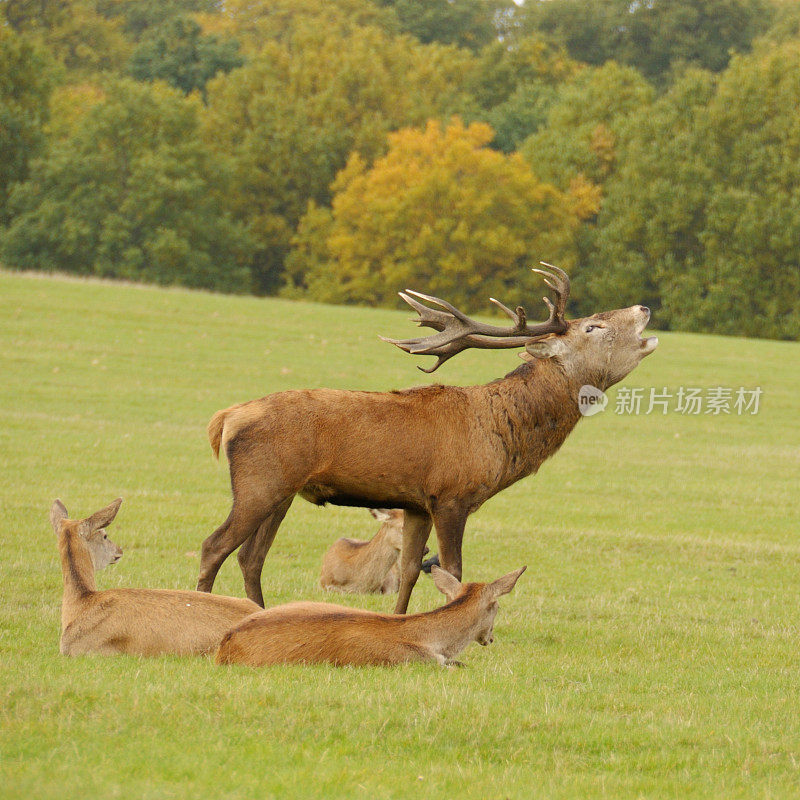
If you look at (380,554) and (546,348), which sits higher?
(546,348)

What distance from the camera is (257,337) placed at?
31969 mm

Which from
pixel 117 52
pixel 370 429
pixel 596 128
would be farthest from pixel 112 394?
pixel 117 52

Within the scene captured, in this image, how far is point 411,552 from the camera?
8.33 metres

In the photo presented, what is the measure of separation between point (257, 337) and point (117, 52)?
55828 mm

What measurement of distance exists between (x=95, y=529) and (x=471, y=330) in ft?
9.93

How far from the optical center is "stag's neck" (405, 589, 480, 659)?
6.75 meters

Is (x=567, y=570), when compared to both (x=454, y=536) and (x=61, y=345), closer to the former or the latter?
(x=454, y=536)

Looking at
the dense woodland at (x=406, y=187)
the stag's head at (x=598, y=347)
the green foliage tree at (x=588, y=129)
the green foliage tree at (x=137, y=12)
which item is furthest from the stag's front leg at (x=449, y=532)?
the green foliage tree at (x=137, y=12)

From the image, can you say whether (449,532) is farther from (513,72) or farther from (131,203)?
(513,72)

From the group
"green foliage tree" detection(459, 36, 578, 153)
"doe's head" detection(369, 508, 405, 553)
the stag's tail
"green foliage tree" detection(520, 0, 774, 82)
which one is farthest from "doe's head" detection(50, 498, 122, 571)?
"green foliage tree" detection(520, 0, 774, 82)

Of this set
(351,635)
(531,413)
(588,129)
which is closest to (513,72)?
(588,129)

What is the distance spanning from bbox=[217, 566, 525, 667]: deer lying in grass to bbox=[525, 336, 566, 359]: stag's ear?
2288 millimetres

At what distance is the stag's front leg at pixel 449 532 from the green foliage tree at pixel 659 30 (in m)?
68.8

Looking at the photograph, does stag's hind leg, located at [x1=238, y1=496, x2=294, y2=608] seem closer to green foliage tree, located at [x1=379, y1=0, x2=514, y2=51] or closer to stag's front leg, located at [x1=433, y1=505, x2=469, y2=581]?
stag's front leg, located at [x1=433, y1=505, x2=469, y2=581]
